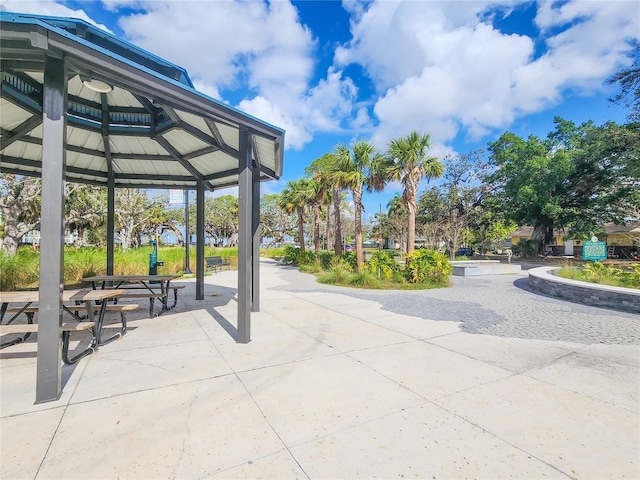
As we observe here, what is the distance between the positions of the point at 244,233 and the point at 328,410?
8.82ft

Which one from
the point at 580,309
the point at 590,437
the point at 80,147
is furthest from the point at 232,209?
the point at 590,437

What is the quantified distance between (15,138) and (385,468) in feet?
24.5

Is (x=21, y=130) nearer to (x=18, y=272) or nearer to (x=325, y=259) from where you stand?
(x=18, y=272)

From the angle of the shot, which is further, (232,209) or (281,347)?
(232,209)

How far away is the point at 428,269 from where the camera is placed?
38.6 ft

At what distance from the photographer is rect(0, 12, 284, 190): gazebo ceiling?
3053 millimetres

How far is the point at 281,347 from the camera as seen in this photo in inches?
181

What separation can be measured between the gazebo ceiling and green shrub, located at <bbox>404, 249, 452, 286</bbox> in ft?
23.5

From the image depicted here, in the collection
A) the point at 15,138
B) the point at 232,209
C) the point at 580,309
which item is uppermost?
the point at 232,209

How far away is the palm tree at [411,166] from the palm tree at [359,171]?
107 centimetres

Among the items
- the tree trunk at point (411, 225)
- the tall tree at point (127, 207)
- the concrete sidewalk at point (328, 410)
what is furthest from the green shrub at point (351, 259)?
the tall tree at point (127, 207)

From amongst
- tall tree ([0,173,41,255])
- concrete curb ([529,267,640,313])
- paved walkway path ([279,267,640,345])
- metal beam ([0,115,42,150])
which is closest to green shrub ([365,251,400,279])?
paved walkway path ([279,267,640,345])

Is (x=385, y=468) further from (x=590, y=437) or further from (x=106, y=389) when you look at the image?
(x=106, y=389)

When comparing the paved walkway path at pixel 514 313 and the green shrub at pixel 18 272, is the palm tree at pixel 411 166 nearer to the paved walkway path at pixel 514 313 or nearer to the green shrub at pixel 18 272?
the paved walkway path at pixel 514 313
